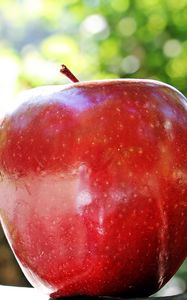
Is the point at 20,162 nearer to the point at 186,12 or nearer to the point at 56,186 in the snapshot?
the point at 56,186

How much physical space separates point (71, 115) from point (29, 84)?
968mm

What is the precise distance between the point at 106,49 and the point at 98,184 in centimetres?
118

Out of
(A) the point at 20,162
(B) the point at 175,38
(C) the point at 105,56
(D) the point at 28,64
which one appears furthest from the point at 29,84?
(A) the point at 20,162

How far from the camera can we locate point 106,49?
6.26 feet

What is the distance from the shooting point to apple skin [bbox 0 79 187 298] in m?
0.78

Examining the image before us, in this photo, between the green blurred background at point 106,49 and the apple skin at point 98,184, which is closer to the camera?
the apple skin at point 98,184

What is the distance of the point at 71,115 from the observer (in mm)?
800

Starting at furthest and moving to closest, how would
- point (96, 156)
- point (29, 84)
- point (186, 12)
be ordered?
point (186, 12) → point (29, 84) → point (96, 156)

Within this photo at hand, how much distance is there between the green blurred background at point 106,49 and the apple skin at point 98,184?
3.07 ft

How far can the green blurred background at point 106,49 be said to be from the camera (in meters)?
1.79

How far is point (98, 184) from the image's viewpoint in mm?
771

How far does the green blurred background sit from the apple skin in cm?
94

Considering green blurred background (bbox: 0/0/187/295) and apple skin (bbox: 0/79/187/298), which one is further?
green blurred background (bbox: 0/0/187/295)

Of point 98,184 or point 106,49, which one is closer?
point 98,184
